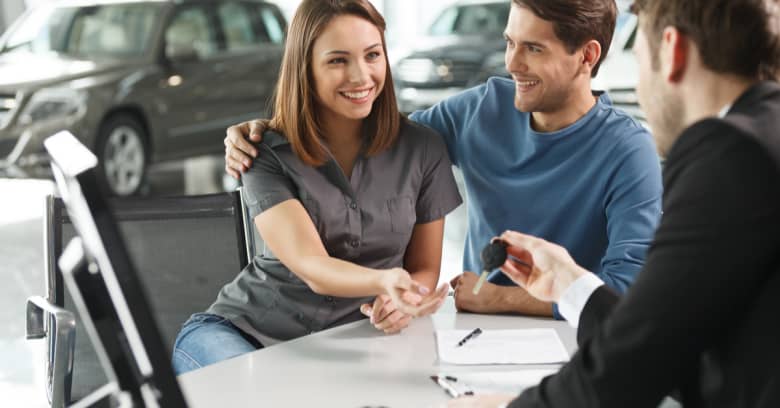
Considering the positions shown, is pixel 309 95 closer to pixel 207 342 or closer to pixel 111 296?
pixel 207 342

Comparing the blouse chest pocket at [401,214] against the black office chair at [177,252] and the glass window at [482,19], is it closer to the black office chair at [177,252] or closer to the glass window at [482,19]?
the black office chair at [177,252]

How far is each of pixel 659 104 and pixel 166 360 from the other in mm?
680

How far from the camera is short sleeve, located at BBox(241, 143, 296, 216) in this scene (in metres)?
2.00

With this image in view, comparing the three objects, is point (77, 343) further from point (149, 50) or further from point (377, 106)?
point (149, 50)

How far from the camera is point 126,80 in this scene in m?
5.82

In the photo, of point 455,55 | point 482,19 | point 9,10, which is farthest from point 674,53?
point 9,10

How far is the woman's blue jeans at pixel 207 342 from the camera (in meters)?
1.92

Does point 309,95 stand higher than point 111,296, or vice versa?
point 111,296

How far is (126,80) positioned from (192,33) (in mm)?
770

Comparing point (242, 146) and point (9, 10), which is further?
point (9, 10)

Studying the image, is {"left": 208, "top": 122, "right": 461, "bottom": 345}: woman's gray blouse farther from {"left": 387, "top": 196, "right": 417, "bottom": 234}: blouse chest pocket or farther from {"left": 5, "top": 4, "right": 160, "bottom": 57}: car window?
{"left": 5, "top": 4, "right": 160, "bottom": 57}: car window

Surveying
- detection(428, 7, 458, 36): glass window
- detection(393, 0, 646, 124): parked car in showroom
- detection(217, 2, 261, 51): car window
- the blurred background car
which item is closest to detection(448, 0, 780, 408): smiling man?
the blurred background car

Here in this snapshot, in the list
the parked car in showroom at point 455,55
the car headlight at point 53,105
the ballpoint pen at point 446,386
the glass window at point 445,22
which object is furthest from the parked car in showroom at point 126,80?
the ballpoint pen at point 446,386

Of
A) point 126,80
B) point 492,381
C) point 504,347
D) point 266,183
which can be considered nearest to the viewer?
point 492,381
